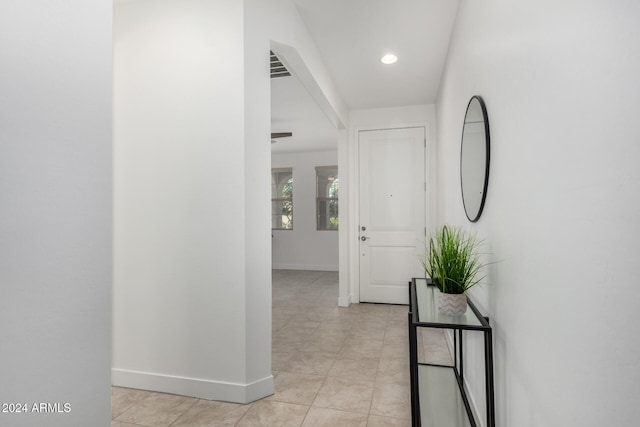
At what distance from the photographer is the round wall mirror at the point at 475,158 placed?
5.18 feet

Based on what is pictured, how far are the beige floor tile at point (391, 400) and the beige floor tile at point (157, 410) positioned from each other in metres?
1.10

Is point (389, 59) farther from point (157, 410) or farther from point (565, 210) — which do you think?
point (157, 410)

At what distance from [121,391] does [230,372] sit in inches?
30.2

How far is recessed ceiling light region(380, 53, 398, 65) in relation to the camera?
3.02 m

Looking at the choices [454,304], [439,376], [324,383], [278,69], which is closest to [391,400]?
[439,376]

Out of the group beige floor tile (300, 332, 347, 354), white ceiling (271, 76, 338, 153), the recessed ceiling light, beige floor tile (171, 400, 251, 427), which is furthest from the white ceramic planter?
white ceiling (271, 76, 338, 153)

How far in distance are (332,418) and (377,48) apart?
2731 mm

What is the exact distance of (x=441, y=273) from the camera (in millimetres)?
1510

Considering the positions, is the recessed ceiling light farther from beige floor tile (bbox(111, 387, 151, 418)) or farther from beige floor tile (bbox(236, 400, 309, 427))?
beige floor tile (bbox(111, 387, 151, 418))

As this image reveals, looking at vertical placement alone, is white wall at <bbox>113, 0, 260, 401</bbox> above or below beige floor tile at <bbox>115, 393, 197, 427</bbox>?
above

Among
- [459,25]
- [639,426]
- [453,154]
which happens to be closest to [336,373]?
[453,154]

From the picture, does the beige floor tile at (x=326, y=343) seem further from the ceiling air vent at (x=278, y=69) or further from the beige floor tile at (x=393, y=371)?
the ceiling air vent at (x=278, y=69)

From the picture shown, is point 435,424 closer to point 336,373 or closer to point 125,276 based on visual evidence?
point 336,373

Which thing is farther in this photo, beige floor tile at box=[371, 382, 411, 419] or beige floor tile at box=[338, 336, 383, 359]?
beige floor tile at box=[338, 336, 383, 359]
